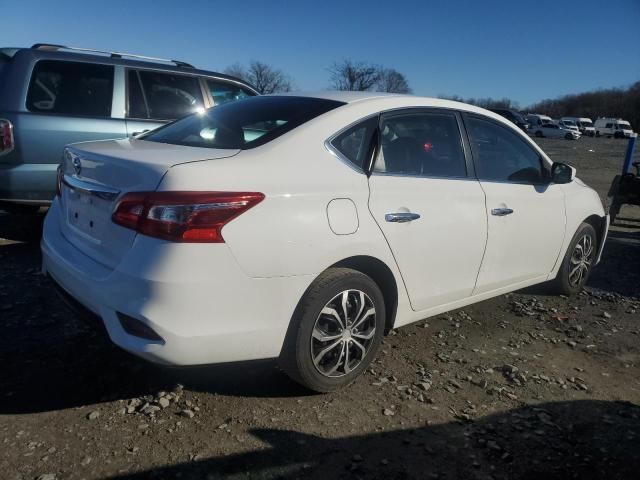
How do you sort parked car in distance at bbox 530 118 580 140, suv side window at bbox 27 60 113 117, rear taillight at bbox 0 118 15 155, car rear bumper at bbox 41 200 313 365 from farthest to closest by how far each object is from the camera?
1. parked car in distance at bbox 530 118 580 140
2. suv side window at bbox 27 60 113 117
3. rear taillight at bbox 0 118 15 155
4. car rear bumper at bbox 41 200 313 365

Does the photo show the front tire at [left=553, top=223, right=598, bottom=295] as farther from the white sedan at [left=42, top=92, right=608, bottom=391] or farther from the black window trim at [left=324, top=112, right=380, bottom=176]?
the black window trim at [left=324, top=112, right=380, bottom=176]

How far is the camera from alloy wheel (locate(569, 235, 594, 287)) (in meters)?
4.70

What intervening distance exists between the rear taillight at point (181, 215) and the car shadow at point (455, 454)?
3.19ft

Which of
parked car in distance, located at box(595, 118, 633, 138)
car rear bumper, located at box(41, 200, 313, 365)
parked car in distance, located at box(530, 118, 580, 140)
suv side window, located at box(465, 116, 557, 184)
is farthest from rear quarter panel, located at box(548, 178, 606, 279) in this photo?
parked car in distance, located at box(595, 118, 633, 138)

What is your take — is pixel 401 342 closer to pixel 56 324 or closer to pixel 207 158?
pixel 207 158

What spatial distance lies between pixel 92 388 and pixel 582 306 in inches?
155

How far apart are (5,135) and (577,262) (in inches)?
206

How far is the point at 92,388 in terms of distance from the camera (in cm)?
284

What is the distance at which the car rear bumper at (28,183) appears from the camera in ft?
15.9

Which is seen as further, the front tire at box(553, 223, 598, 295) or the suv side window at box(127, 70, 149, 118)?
the suv side window at box(127, 70, 149, 118)

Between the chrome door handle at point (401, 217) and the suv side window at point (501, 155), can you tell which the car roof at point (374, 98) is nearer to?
the suv side window at point (501, 155)

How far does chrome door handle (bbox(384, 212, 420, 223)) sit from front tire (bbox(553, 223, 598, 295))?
7.03 feet

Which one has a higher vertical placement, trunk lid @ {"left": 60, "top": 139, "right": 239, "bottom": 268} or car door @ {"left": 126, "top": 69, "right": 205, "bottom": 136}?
car door @ {"left": 126, "top": 69, "right": 205, "bottom": 136}

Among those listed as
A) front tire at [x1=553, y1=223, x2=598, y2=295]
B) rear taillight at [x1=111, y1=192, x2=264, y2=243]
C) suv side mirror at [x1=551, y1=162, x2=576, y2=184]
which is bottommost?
front tire at [x1=553, y1=223, x2=598, y2=295]
